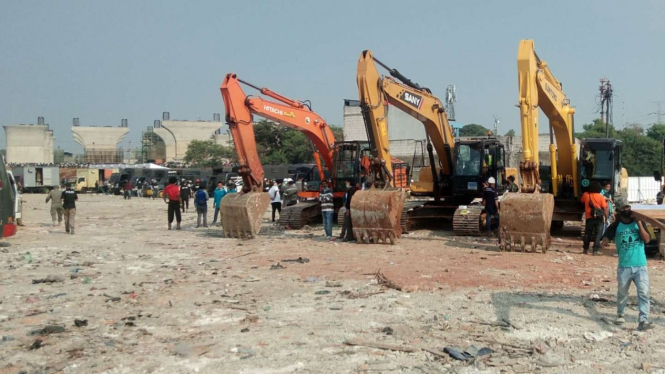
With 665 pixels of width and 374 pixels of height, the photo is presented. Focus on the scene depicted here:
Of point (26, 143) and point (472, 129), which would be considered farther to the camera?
point (472, 129)

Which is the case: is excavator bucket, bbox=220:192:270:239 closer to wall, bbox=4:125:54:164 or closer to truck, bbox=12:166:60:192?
truck, bbox=12:166:60:192

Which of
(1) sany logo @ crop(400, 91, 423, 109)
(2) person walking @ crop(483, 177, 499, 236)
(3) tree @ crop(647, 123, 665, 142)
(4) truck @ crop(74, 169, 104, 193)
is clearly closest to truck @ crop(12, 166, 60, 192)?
(4) truck @ crop(74, 169, 104, 193)

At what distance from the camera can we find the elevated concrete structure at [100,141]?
284ft

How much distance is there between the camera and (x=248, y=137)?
1803 cm

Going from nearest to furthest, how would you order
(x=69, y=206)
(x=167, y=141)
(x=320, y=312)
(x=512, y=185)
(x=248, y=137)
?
(x=320, y=312) → (x=512, y=185) → (x=248, y=137) → (x=69, y=206) → (x=167, y=141)

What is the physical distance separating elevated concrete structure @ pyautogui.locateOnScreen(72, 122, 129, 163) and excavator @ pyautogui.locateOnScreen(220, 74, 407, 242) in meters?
70.3

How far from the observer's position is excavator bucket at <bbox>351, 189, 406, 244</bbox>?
14875 mm

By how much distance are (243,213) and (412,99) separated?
5.40 m

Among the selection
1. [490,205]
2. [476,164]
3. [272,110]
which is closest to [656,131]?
[476,164]

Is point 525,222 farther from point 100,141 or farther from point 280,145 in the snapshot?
point 100,141

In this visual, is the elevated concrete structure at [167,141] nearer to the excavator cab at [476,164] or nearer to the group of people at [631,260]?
the excavator cab at [476,164]

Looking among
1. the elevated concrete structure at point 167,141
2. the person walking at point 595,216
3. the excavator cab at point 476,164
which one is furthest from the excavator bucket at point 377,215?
the elevated concrete structure at point 167,141

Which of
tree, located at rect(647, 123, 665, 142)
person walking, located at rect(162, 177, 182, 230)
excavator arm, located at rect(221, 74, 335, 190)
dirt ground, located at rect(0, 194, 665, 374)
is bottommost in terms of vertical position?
dirt ground, located at rect(0, 194, 665, 374)

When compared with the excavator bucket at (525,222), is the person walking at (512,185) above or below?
above
